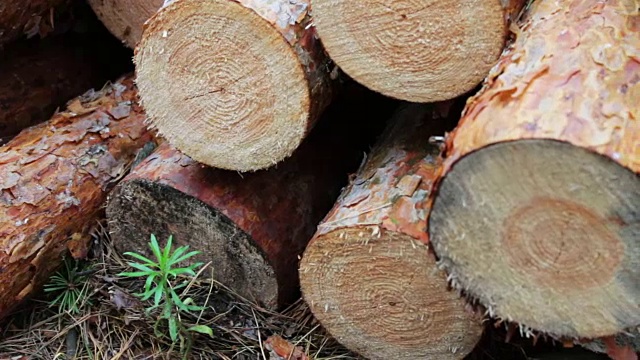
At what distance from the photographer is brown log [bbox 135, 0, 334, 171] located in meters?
1.94

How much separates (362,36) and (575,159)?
655mm

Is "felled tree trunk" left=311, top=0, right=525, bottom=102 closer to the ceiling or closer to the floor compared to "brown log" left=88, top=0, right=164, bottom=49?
closer to the floor

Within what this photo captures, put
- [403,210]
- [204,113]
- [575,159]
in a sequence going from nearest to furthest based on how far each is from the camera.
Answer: [575,159], [403,210], [204,113]

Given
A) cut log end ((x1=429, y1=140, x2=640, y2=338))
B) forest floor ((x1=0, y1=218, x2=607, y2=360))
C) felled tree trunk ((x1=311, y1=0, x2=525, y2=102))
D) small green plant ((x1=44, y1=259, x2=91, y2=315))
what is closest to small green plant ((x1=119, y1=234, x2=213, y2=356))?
forest floor ((x1=0, y1=218, x2=607, y2=360))

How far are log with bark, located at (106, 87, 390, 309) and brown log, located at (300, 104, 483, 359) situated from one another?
0.28m

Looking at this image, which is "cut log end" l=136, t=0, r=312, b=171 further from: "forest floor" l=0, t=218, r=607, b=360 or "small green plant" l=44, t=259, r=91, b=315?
"small green plant" l=44, t=259, r=91, b=315

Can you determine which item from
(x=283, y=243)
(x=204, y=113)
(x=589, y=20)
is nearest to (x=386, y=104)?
(x=283, y=243)

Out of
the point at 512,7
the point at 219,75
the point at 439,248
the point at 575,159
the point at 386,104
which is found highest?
the point at 219,75

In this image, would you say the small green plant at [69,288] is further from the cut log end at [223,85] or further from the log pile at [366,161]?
the cut log end at [223,85]

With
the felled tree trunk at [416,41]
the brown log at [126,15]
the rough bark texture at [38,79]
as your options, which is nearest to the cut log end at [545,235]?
the felled tree trunk at [416,41]

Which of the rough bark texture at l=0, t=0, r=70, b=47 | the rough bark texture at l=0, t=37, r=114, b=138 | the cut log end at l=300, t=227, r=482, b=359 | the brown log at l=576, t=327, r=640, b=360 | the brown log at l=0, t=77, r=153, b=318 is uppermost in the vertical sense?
the rough bark texture at l=0, t=0, r=70, b=47

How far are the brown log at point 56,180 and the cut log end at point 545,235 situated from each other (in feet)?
4.67

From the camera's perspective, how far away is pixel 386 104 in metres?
2.86

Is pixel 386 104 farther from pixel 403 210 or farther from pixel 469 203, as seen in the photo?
pixel 469 203
